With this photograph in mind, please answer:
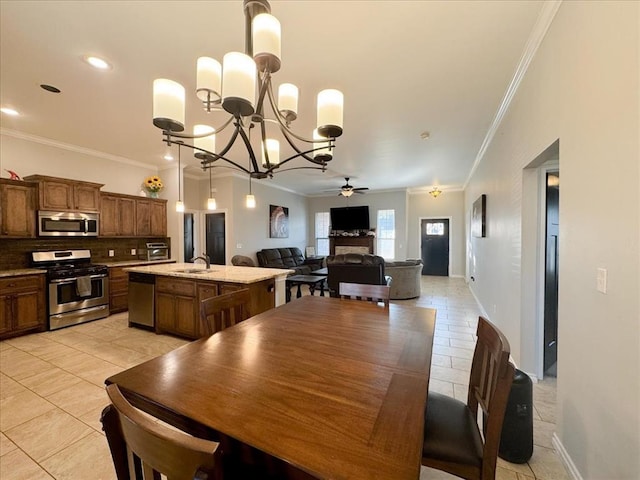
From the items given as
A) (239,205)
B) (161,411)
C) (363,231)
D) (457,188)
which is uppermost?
(457,188)

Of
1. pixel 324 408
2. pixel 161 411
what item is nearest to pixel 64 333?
pixel 161 411

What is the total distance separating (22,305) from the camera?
3664mm

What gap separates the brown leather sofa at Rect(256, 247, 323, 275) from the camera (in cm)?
722

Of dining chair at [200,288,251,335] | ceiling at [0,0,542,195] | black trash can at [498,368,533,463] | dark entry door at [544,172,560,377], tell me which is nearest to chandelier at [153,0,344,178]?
ceiling at [0,0,542,195]

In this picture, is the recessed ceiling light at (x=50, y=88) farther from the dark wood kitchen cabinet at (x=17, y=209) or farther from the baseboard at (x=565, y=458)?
the baseboard at (x=565, y=458)

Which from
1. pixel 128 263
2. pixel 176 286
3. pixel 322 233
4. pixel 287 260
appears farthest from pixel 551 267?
pixel 322 233

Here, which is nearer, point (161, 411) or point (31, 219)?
point (161, 411)

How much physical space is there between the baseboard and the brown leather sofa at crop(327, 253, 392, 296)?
2.81 meters

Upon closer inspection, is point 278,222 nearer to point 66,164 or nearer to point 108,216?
point 108,216

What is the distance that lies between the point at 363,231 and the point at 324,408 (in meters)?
8.16

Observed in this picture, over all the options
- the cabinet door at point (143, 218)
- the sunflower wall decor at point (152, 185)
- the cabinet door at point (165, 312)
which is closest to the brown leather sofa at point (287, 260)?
the cabinet door at point (143, 218)

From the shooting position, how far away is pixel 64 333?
382 cm

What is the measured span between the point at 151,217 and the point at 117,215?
0.62m

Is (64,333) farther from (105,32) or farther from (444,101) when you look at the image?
(444,101)
